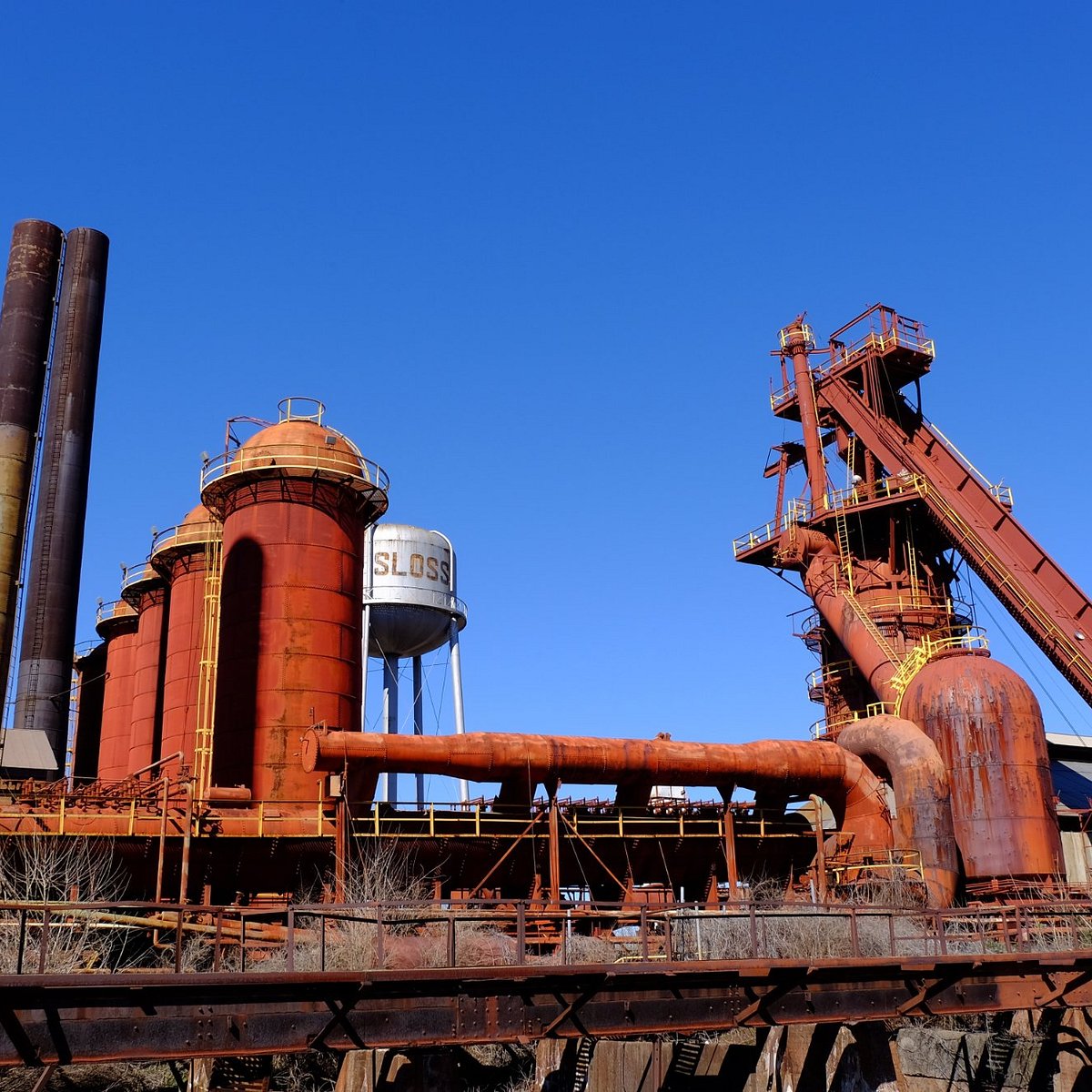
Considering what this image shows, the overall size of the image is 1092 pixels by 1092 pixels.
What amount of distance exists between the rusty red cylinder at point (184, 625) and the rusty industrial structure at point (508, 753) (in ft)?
0.48

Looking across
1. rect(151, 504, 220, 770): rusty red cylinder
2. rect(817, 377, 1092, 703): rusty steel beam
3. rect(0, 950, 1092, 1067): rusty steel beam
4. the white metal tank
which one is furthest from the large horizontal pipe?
the white metal tank

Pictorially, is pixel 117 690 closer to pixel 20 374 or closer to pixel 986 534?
pixel 20 374

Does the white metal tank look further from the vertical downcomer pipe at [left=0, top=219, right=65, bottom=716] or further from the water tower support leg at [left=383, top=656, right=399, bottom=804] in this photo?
the vertical downcomer pipe at [left=0, top=219, right=65, bottom=716]

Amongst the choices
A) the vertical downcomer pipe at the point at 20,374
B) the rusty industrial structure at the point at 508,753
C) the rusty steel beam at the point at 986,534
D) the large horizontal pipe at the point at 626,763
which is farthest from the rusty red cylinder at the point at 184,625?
the rusty steel beam at the point at 986,534

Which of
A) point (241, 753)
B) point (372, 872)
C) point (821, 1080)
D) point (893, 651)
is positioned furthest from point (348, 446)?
point (821, 1080)

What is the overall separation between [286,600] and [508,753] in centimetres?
777

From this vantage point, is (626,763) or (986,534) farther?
(986,534)

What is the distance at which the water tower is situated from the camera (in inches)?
1965

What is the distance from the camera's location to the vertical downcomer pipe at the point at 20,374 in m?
29.8

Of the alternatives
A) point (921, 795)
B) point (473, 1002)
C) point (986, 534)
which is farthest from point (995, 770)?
point (473, 1002)

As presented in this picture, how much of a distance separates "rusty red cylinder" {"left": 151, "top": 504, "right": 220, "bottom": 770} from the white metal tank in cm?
833

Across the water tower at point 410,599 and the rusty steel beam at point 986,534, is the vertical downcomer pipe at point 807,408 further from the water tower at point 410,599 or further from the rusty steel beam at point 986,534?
the water tower at point 410,599

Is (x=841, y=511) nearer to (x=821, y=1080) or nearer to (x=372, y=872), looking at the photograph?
(x=372, y=872)

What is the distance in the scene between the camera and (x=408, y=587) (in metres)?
50.1
